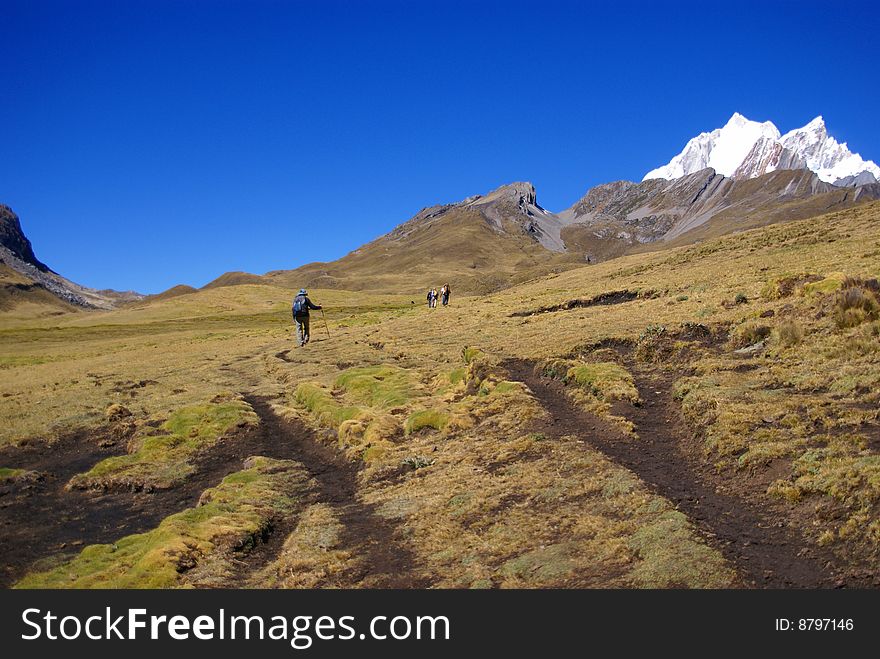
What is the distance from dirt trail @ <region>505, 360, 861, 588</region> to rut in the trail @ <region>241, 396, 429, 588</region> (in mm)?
5871

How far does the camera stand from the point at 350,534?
16.2 m

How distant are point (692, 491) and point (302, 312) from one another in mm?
39611

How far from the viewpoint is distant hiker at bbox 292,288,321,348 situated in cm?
4910

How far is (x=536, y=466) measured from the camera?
1806 centimetres

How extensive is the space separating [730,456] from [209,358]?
1848 inches

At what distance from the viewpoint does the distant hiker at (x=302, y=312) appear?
49.1m

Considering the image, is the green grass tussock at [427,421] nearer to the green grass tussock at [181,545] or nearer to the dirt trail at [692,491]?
the dirt trail at [692,491]

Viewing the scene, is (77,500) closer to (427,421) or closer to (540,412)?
(427,421)

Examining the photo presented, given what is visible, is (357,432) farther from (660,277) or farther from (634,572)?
(660,277)

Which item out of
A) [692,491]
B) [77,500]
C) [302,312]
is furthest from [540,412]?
[302,312]

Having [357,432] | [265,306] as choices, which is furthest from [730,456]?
[265,306]

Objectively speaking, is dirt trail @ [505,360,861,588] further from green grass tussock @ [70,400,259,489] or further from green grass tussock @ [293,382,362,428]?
green grass tussock @ [70,400,259,489]

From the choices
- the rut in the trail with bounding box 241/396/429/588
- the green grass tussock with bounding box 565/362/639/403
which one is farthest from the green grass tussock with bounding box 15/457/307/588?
the green grass tussock with bounding box 565/362/639/403

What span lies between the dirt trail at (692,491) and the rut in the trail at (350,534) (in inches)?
231
